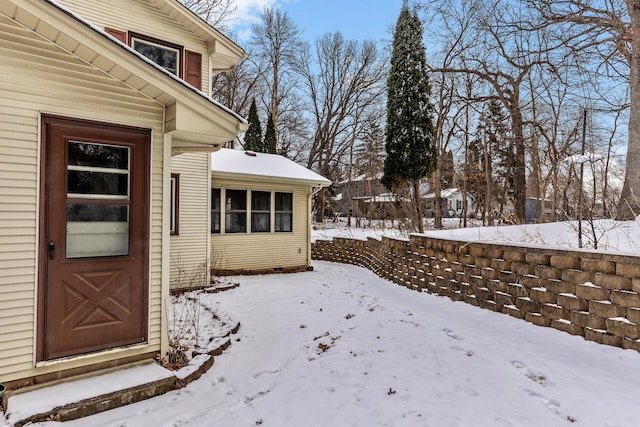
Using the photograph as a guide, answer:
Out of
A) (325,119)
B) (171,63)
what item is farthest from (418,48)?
(325,119)

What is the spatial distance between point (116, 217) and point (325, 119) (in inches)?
1021

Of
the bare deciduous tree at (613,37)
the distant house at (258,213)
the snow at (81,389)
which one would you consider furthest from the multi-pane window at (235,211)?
the bare deciduous tree at (613,37)

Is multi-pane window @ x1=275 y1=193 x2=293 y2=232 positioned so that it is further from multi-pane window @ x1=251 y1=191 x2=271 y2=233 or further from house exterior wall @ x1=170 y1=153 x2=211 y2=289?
house exterior wall @ x1=170 y1=153 x2=211 y2=289

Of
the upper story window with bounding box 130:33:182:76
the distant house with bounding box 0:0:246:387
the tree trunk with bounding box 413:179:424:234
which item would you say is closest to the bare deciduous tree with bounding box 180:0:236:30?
the upper story window with bounding box 130:33:182:76

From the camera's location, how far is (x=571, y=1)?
838 centimetres

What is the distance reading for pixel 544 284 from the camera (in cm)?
444

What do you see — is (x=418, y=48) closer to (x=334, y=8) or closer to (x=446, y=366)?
(x=334, y=8)

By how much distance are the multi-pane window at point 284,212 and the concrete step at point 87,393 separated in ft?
22.3

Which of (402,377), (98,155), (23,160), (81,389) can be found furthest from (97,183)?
(402,377)

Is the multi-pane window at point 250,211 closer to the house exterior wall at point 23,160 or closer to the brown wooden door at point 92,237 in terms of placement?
the brown wooden door at point 92,237

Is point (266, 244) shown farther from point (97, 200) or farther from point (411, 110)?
point (411, 110)

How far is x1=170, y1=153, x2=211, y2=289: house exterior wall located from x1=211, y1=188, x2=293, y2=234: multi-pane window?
3.62ft

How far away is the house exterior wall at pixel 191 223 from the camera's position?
7.57 metres

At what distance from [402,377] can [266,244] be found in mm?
6975
